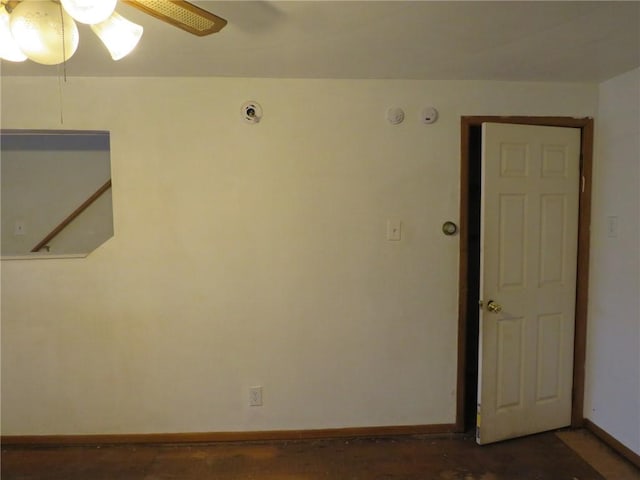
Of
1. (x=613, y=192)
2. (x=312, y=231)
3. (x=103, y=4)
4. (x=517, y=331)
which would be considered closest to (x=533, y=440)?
(x=517, y=331)

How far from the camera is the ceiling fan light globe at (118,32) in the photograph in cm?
102

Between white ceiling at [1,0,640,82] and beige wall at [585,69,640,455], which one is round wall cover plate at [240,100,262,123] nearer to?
white ceiling at [1,0,640,82]

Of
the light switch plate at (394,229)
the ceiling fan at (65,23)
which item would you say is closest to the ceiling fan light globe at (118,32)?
the ceiling fan at (65,23)

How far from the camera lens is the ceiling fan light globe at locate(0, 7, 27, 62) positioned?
100cm

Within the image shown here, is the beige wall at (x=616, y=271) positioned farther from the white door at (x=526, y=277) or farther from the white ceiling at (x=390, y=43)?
the white ceiling at (x=390, y=43)


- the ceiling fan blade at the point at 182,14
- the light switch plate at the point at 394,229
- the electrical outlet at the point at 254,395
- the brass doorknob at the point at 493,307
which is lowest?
the electrical outlet at the point at 254,395

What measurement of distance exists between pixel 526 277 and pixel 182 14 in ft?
7.11

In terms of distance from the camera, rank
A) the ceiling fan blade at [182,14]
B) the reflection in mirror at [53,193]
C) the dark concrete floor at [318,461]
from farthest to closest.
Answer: the reflection in mirror at [53,193] → the dark concrete floor at [318,461] → the ceiling fan blade at [182,14]

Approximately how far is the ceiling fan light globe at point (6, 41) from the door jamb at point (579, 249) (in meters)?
2.06

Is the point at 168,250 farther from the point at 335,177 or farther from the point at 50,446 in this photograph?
the point at 50,446

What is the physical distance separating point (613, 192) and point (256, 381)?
2419 mm

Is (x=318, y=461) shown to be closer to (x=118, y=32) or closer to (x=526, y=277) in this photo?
(x=526, y=277)

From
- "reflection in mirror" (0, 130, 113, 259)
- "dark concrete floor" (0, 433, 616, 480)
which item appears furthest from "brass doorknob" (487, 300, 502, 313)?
"reflection in mirror" (0, 130, 113, 259)

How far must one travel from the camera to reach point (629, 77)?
1.90 meters
